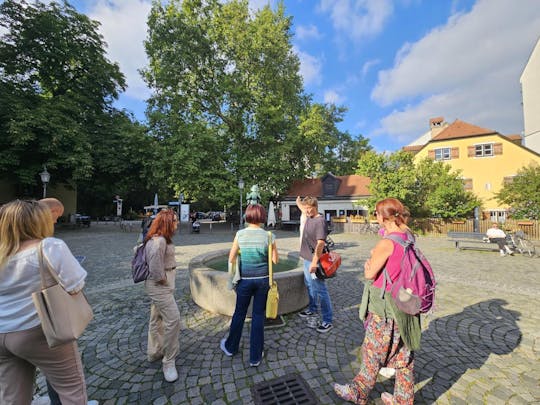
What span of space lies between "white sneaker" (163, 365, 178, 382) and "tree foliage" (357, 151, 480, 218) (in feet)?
61.9

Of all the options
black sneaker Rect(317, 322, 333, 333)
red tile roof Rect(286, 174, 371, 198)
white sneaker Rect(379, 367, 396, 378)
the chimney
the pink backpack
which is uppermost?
the chimney

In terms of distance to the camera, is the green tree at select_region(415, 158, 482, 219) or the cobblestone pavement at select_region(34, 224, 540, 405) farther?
the green tree at select_region(415, 158, 482, 219)

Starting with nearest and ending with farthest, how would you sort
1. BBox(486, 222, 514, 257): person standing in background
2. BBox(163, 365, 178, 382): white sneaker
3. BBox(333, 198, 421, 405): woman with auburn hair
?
BBox(333, 198, 421, 405): woman with auburn hair < BBox(163, 365, 178, 382): white sneaker < BBox(486, 222, 514, 257): person standing in background

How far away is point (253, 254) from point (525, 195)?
73.8 feet

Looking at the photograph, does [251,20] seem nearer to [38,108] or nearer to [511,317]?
[38,108]

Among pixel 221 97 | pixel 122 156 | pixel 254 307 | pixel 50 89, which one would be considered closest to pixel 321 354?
pixel 254 307

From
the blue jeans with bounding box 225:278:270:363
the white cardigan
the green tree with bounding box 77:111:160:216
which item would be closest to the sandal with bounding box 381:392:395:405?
the blue jeans with bounding box 225:278:270:363

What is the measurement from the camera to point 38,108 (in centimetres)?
1555

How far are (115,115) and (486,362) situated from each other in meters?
27.6

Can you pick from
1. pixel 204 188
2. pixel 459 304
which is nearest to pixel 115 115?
pixel 204 188

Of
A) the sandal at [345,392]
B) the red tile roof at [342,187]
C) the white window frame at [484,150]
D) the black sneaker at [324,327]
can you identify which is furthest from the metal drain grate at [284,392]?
the white window frame at [484,150]

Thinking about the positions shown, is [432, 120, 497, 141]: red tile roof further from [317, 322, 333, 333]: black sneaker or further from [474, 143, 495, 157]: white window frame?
[317, 322, 333, 333]: black sneaker

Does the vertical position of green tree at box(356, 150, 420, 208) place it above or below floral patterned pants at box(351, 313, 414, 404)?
above

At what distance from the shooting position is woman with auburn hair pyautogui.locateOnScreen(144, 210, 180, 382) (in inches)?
107
